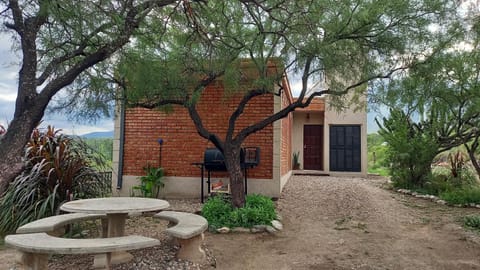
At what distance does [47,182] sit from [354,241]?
4590 millimetres

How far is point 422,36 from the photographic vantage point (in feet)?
14.1

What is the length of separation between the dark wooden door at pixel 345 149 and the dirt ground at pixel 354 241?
5.79 m

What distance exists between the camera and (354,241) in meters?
4.41

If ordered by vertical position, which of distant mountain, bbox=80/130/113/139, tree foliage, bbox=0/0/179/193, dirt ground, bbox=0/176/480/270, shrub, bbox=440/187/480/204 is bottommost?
dirt ground, bbox=0/176/480/270

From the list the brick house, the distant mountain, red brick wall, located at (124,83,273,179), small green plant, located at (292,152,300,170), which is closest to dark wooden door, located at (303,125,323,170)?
small green plant, located at (292,152,300,170)

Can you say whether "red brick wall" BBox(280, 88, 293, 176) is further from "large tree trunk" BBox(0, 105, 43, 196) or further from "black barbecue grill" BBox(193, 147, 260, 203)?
"large tree trunk" BBox(0, 105, 43, 196)

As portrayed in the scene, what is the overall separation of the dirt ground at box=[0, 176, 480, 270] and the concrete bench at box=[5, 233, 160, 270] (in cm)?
62

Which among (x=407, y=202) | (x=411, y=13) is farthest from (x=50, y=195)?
(x=407, y=202)

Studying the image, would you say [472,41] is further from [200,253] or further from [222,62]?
[200,253]

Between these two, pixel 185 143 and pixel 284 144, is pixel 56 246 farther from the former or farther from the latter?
pixel 284 144

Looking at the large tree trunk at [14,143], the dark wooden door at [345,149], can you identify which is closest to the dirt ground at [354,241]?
the large tree trunk at [14,143]

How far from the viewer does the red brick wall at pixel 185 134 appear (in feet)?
23.2

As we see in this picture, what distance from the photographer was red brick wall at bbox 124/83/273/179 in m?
7.08

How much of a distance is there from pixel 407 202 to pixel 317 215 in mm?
2859
